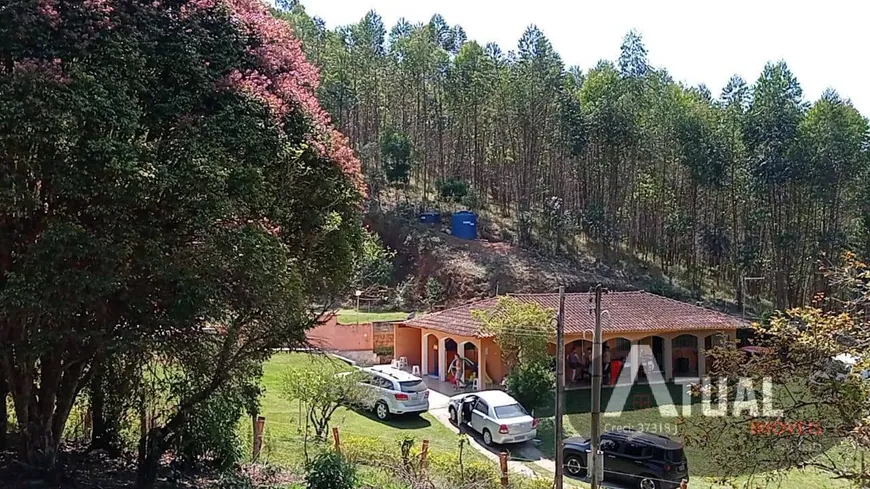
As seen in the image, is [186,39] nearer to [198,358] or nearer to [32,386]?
[198,358]

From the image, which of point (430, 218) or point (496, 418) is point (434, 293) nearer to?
point (430, 218)

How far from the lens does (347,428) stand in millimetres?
16406

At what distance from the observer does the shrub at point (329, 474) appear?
29.9 feet

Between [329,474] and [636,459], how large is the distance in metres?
7.07

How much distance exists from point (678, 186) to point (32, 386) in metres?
39.2

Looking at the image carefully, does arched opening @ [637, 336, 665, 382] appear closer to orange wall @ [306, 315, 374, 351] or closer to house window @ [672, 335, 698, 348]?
house window @ [672, 335, 698, 348]

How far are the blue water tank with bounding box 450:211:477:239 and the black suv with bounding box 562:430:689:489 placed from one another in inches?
977

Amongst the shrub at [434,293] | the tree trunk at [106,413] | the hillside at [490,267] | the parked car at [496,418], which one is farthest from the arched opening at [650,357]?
the tree trunk at [106,413]

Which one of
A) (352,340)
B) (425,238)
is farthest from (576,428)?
(425,238)

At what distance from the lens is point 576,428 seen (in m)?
18.0

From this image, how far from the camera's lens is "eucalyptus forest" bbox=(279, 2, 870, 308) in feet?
121

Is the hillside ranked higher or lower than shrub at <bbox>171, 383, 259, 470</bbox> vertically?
higher

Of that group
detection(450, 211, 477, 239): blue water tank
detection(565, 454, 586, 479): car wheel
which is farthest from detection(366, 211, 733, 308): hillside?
detection(565, 454, 586, 479): car wheel

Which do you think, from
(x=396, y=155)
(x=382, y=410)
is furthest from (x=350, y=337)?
(x=396, y=155)
